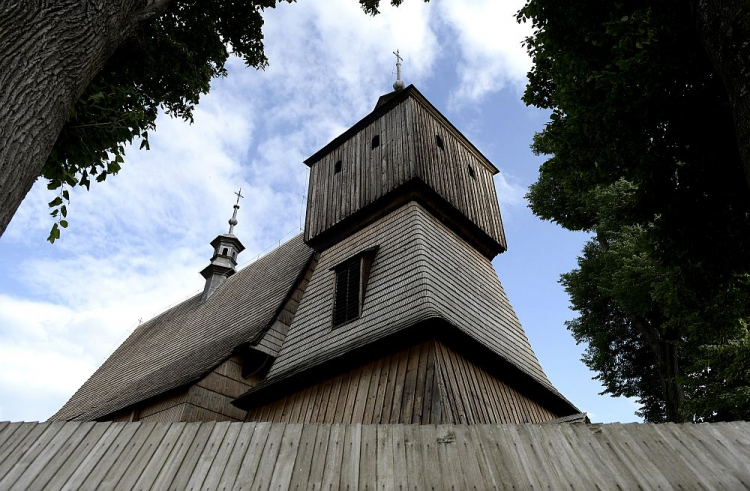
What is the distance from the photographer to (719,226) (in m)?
7.21

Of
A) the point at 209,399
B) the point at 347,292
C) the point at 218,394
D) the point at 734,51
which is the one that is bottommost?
the point at 209,399

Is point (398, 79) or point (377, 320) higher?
point (398, 79)

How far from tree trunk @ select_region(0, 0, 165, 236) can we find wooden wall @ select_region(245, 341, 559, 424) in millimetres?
5705

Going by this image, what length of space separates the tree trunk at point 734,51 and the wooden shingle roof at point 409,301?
194 inches

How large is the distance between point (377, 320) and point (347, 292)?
1.61 metres

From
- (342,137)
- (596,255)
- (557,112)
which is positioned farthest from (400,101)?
(596,255)

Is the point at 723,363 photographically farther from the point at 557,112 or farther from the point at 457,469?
the point at 457,469

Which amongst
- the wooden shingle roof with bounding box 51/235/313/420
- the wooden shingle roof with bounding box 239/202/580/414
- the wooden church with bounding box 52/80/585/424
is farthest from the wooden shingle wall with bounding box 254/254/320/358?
the wooden shingle roof with bounding box 239/202/580/414

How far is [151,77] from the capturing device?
291 inches

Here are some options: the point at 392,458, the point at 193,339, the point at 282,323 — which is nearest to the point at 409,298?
the point at 282,323

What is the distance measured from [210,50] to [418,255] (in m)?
4.97

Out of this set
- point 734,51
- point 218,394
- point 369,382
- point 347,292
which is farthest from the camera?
point 218,394

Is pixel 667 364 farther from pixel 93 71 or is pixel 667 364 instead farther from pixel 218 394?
pixel 93 71

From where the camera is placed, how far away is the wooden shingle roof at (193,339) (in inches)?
508
